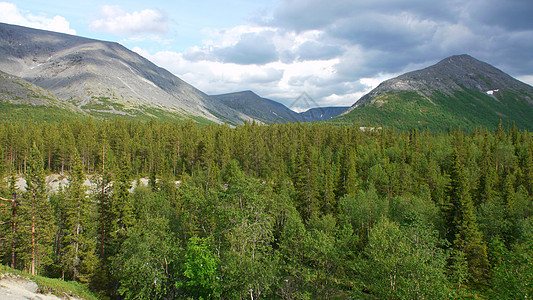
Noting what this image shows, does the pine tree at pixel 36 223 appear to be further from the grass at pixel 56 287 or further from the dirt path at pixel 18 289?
the dirt path at pixel 18 289

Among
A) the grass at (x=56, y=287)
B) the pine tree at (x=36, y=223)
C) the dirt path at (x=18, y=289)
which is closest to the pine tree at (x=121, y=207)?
the grass at (x=56, y=287)

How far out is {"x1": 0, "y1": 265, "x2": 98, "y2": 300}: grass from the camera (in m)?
29.6

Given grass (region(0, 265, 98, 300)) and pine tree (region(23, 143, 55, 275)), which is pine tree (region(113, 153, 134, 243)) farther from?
pine tree (region(23, 143, 55, 275))

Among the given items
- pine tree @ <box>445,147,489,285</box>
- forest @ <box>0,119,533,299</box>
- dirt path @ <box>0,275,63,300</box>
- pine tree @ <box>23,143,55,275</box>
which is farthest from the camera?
pine tree @ <box>445,147,489,285</box>

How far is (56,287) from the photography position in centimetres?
3117

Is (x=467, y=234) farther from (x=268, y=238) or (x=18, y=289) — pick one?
(x=18, y=289)

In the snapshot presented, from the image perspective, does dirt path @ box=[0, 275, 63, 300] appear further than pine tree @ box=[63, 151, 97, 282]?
No

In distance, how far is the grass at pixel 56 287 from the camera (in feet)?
97.1

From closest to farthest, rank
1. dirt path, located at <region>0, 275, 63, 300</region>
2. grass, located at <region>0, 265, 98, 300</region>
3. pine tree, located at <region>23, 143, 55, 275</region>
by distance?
dirt path, located at <region>0, 275, 63, 300</region>, grass, located at <region>0, 265, 98, 300</region>, pine tree, located at <region>23, 143, 55, 275</region>

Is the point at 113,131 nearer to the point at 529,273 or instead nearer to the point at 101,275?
the point at 101,275

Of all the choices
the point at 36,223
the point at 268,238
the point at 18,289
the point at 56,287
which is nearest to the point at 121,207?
the point at 36,223

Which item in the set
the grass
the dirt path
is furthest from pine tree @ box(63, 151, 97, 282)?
the dirt path

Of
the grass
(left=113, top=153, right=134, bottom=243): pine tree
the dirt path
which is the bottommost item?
the grass

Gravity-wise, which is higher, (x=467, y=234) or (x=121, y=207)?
(x=121, y=207)
